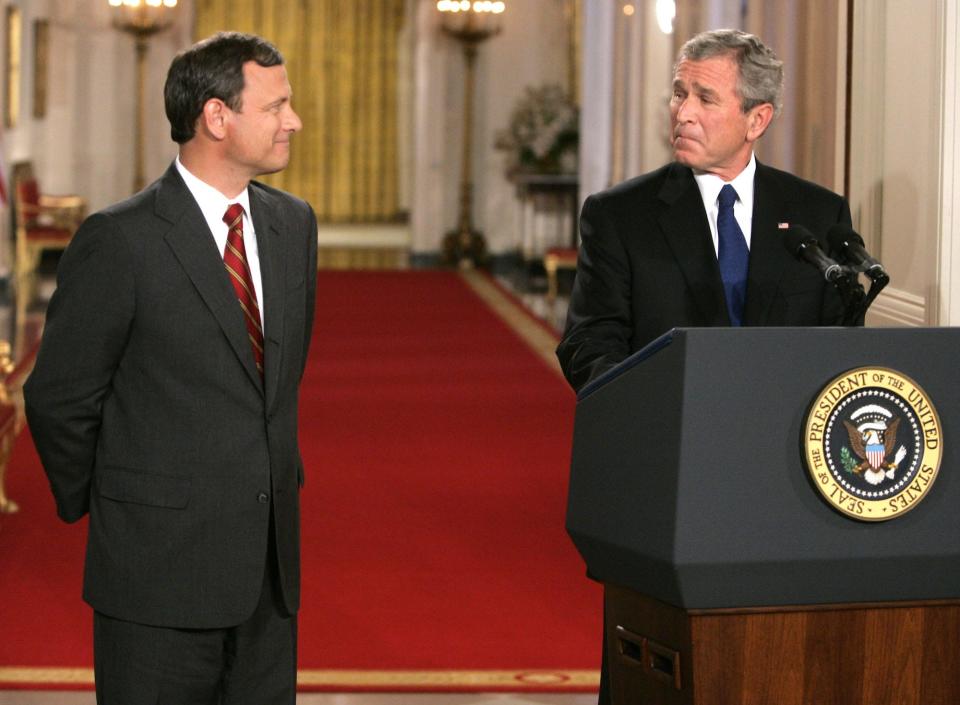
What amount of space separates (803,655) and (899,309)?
2.29 m

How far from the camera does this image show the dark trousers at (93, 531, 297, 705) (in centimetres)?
297

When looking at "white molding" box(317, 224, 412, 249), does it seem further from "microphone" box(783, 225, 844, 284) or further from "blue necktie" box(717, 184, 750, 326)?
"microphone" box(783, 225, 844, 284)

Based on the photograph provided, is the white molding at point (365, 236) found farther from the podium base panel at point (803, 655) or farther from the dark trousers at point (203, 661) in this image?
the podium base panel at point (803, 655)

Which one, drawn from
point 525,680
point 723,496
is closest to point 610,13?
point 525,680

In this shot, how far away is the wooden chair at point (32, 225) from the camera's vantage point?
1603 centimetres

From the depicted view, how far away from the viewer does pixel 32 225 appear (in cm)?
1653

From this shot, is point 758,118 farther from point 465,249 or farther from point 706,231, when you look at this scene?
point 465,249

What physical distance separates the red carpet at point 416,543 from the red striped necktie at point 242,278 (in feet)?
7.26

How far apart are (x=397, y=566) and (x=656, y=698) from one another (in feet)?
13.0

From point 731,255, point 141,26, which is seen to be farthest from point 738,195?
point 141,26

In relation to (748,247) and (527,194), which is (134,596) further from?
(527,194)

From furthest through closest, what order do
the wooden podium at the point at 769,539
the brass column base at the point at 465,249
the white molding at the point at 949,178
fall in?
the brass column base at the point at 465,249 < the white molding at the point at 949,178 < the wooden podium at the point at 769,539

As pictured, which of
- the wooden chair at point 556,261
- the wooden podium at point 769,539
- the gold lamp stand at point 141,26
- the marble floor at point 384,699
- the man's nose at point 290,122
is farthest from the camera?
the gold lamp stand at point 141,26

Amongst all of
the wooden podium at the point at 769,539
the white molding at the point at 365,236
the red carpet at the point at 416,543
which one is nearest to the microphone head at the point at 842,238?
the wooden podium at the point at 769,539
